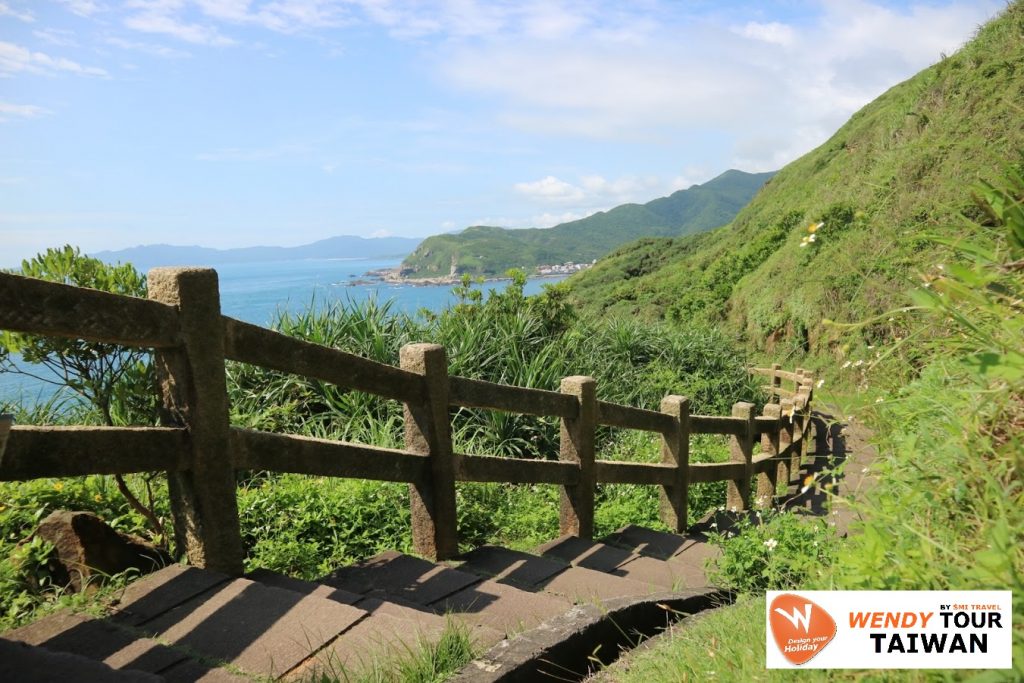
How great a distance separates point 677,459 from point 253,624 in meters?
4.70

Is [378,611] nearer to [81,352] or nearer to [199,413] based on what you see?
[199,413]

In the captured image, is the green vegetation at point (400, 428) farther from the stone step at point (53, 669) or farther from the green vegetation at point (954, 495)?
the green vegetation at point (954, 495)

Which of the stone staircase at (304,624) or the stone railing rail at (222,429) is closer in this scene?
the stone staircase at (304,624)

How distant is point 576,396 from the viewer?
5543mm

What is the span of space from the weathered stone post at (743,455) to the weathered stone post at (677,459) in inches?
52.1

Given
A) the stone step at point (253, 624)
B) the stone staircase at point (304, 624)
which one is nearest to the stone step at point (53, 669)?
the stone staircase at point (304, 624)

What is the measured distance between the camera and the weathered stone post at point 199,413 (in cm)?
311

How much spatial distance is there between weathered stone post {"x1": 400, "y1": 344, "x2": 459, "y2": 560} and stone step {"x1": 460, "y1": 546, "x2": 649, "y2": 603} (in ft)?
0.76

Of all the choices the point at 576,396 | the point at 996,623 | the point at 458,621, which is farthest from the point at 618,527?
the point at 996,623

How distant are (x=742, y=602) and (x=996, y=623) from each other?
1714 millimetres

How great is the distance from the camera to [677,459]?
689 centimetres

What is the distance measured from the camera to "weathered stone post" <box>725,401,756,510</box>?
26.7ft

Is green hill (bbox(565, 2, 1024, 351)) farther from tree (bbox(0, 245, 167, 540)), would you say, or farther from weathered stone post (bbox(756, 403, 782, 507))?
tree (bbox(0, 245, 167, 540))

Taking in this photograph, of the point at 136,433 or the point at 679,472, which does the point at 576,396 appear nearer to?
the point at 679,472
